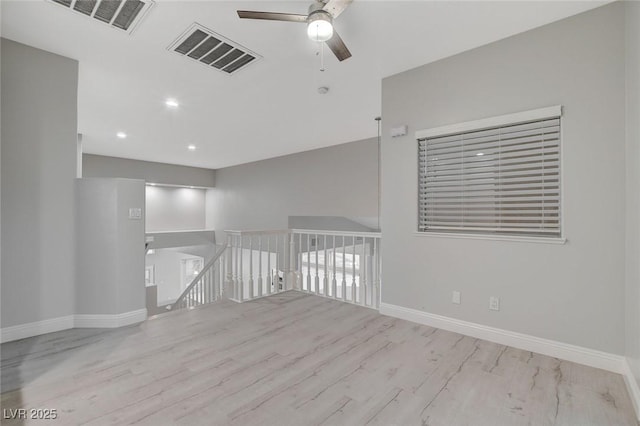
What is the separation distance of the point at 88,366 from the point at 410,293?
114 inches

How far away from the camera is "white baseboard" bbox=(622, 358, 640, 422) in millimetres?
1707

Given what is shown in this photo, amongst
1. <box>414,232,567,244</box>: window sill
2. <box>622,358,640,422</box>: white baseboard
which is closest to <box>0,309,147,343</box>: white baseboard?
<box>414,232,567,244</box>: window sill

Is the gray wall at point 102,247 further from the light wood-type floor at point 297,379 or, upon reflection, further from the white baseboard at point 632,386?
the white baseboard at point 632,386

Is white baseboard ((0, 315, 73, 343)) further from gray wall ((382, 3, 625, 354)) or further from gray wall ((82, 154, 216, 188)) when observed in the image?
gray wall ((82, 154, 216, 188))

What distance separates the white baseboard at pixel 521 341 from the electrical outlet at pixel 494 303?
0.59ft

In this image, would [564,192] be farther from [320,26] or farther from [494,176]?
[320,26]

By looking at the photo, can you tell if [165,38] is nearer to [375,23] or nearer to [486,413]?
[375,23]

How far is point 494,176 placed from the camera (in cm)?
266

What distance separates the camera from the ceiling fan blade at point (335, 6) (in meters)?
1.81

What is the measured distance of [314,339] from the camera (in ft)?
8.76

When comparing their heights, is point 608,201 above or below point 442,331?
above

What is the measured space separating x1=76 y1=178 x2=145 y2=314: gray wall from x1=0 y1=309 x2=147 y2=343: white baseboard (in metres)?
Answer: 0.06

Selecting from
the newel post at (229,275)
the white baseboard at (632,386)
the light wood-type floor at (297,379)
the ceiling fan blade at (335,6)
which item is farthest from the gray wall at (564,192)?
the newel post at (229,275)

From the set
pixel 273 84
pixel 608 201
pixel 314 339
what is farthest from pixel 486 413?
pixel 273 84
